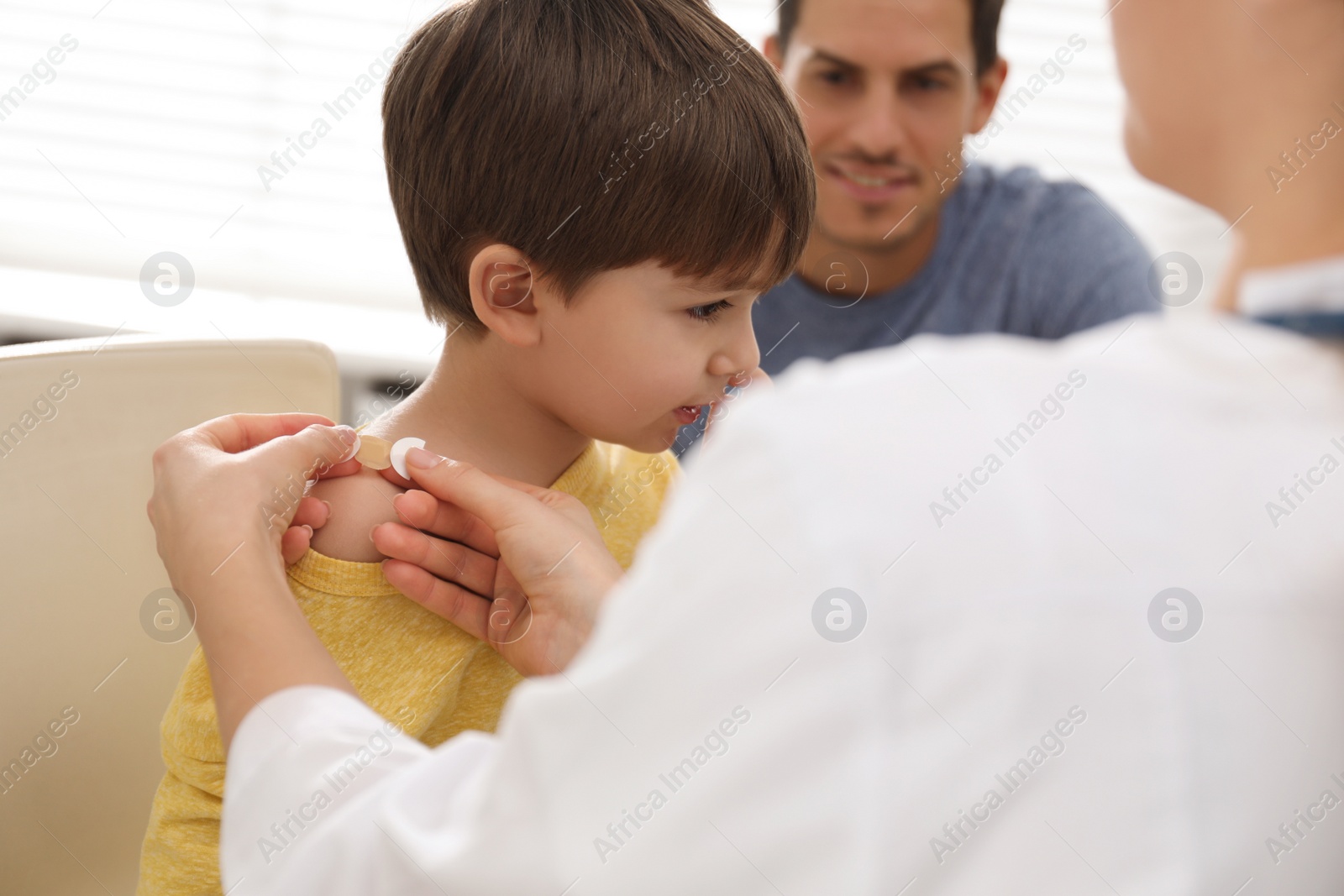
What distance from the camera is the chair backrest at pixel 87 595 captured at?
1.08 meters

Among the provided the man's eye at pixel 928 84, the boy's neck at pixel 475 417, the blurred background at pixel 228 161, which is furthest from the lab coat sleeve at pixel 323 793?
the blurred background at pixel 228 161

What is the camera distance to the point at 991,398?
49cm

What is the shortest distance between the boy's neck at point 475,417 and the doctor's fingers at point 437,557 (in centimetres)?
12

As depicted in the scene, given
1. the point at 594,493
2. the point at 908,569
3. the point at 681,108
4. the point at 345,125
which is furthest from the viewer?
the point at 345,125

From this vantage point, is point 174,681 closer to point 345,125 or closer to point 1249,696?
point 1249,696

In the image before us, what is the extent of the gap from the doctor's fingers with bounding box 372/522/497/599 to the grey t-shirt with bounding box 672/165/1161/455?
91 cm

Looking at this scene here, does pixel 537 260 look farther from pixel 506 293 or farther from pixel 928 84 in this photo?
pixel 928 84

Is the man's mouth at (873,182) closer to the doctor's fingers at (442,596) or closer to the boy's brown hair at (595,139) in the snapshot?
the boy's brown hair at (595,139)

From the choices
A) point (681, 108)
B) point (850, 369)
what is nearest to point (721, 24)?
point (681, 108)

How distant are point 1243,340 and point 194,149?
2553 mm

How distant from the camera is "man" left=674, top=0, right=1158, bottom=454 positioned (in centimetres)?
173

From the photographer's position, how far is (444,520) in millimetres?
999

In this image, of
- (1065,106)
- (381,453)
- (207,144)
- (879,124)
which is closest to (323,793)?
(381,453)

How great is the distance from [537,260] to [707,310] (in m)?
0.17
